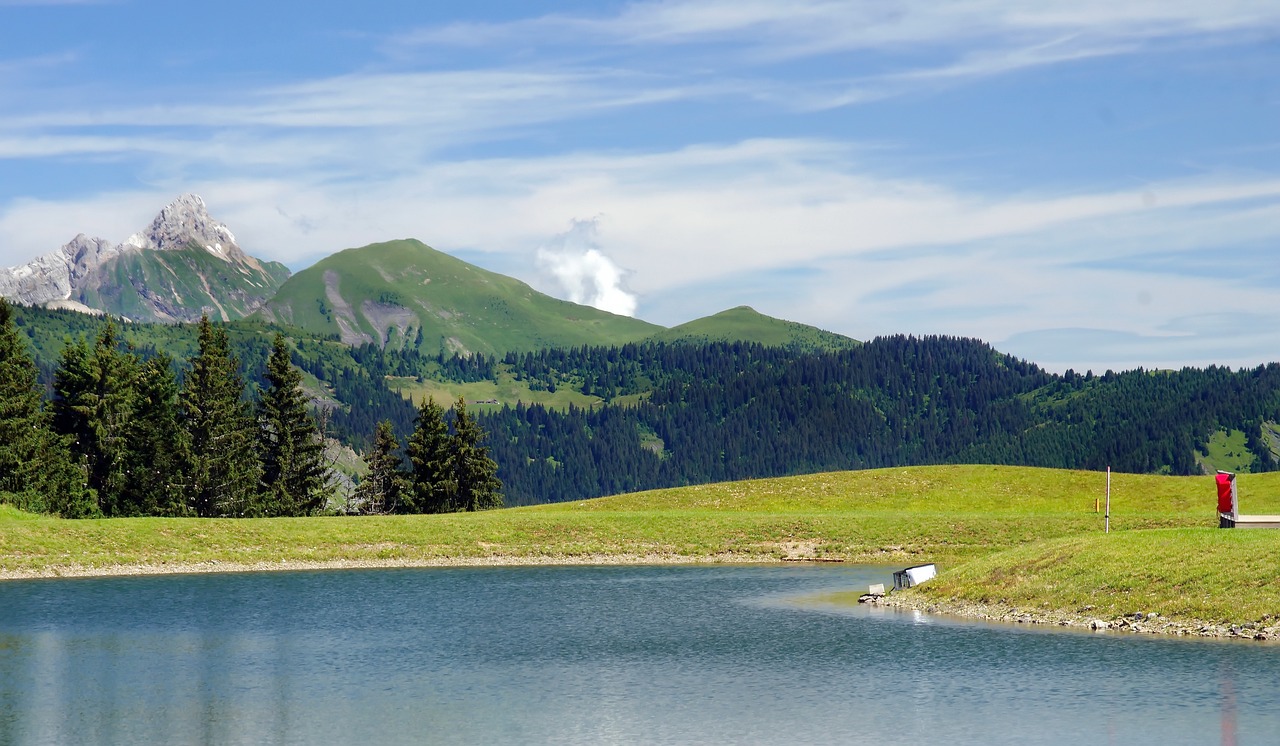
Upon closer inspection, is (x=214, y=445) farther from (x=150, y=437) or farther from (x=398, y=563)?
(x=398, y=563)

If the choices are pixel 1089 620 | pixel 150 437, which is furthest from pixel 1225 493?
pixel 150 437

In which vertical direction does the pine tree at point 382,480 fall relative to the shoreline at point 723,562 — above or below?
above

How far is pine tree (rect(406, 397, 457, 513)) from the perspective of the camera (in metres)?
126

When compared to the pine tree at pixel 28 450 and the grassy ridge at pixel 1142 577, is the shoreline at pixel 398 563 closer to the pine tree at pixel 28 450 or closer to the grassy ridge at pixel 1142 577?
the pine tree at pixel 28 450

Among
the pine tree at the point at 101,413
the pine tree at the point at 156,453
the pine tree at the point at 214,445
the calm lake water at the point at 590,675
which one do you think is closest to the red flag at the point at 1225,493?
the calm lake water at the point at 590,675

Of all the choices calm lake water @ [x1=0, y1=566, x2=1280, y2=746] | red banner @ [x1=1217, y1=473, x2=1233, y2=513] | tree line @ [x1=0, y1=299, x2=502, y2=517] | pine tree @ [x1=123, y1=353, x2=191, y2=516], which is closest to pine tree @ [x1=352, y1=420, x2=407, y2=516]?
tree line @ [x1=0, y1=299, x2=502, y2=517]

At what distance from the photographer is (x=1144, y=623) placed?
51.2 m

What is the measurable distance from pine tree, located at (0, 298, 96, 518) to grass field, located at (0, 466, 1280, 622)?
9561 mm

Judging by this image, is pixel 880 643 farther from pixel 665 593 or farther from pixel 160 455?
pixel 160 455

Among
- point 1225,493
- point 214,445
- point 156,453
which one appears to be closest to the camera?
point 1225,493

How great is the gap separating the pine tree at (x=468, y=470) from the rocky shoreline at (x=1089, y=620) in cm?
6893

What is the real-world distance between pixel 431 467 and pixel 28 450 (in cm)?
3767

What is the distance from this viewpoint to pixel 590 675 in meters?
46.1

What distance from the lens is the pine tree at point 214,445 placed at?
115 meters
